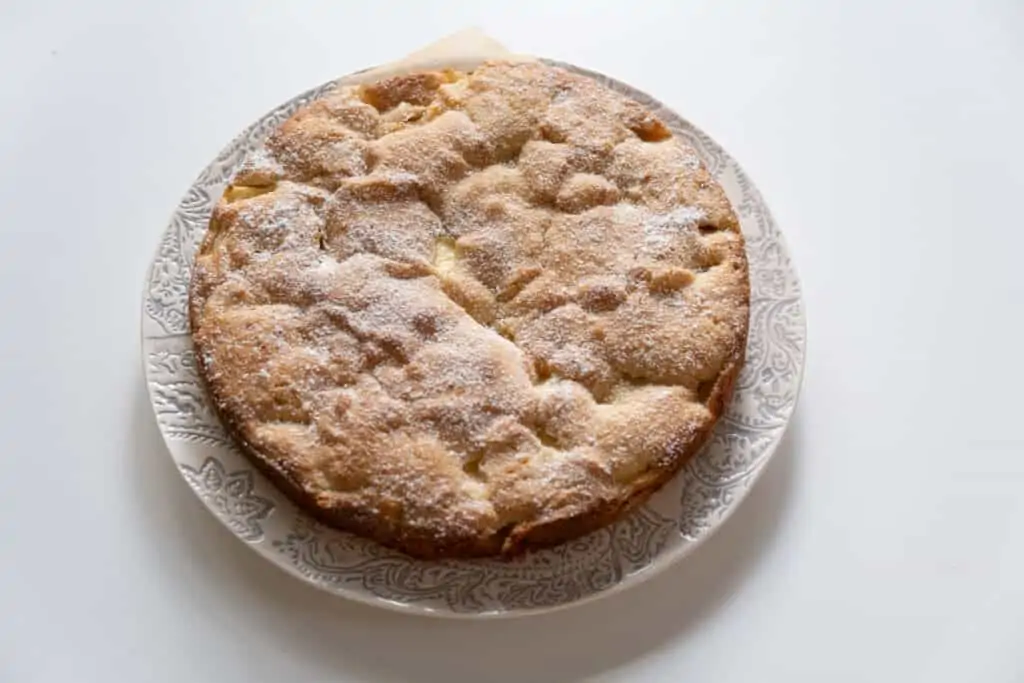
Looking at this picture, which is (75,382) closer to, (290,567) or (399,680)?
(290,567)

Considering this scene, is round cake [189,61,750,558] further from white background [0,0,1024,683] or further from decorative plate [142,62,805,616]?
white background [0,0,1024,683]

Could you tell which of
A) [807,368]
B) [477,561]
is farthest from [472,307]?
[807,368]

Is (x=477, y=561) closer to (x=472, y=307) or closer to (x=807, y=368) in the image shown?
(x=472, y=307)

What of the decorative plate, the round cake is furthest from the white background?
the round cake

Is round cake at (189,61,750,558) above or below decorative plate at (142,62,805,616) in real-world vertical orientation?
above

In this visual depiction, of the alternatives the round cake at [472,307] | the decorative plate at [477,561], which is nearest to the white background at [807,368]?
the decorative plate at [477,561]
